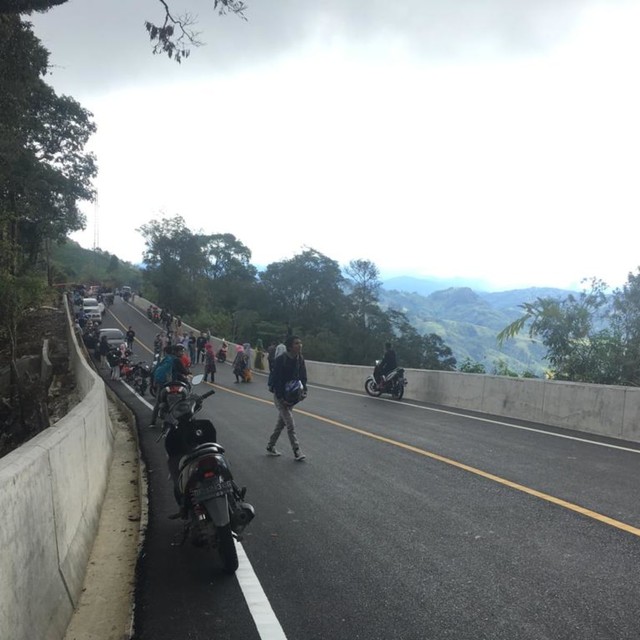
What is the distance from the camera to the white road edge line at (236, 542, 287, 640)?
3.65m

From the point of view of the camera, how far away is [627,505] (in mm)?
6004

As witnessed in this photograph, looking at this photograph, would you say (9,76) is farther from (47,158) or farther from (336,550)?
(47,158)

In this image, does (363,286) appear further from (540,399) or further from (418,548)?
(418,548)

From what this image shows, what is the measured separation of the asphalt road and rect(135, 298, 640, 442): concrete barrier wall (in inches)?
57.2

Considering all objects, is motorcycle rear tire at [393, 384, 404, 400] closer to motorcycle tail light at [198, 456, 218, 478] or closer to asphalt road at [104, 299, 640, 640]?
asphalt road at [104, 299, 640, 640]

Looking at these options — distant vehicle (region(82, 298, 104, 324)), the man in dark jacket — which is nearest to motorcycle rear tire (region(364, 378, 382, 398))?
the man in dark jacket

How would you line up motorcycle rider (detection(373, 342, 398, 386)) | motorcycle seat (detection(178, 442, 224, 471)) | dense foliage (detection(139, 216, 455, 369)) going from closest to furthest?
motorcycle seat (detection(178, 442, 224, 471)) < motorcycle rider (detection(373, 342, 398, 386)) < dense foliage (detection(139, 216, 455, 369))

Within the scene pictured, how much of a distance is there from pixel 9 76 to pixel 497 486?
59.6 ft

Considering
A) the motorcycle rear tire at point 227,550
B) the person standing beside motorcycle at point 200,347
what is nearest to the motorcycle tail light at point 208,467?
the motorcycle rear tire at point 227,550

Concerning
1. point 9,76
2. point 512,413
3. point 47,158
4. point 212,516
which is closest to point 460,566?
point 212,516

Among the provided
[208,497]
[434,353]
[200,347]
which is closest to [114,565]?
[208,497]

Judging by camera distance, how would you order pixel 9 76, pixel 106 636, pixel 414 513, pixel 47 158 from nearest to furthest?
1. pixel 106 636
2. pixel 414 513
3. pixel 9 76
4. pixel 47 158

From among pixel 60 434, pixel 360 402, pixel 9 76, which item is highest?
pixel 9 76

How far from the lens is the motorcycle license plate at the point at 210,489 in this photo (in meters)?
4.73
